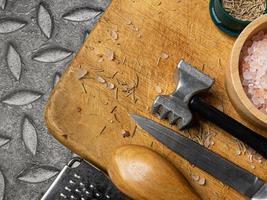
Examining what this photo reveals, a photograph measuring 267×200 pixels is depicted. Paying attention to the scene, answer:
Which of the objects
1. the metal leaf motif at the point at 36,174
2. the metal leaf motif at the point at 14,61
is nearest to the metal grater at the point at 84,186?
the metal leaf motif at the point at 36,174

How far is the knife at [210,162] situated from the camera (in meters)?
0.66

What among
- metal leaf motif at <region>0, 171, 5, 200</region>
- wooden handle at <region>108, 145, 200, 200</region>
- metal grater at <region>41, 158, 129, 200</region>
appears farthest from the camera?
metal leaf motif at <region>0, 171, 5, 200</region>

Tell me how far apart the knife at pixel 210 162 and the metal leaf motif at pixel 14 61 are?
15.7 inches

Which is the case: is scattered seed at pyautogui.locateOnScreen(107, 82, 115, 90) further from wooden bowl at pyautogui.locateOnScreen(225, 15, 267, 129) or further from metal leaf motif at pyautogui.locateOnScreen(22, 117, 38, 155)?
metal leaf motif at pyautogui.locateOnScreen(22, 117, 38, 155)

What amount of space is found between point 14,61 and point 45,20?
0.31 feet

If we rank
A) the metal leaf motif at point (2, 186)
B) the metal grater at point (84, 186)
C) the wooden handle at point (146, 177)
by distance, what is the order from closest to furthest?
the wooden handle at point (146, 177) → the metal grater at point (84, 186) → the metal leaf motif at point (2, 186)

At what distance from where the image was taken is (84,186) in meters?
0.73

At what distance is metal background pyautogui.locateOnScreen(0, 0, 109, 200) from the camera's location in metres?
0.94

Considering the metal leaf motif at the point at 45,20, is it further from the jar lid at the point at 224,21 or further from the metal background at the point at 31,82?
the jar lid at the point at 224,21

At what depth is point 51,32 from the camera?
1.00 metres

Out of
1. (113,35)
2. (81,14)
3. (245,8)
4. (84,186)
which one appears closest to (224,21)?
(245,8)

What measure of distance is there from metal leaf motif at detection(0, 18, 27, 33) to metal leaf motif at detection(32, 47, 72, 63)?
62 mm

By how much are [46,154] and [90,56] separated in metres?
0.32

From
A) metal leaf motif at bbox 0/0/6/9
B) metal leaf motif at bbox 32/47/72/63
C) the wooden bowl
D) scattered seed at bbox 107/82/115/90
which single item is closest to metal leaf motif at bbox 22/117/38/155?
metal leaf motif at bbox 32/47/72/63
